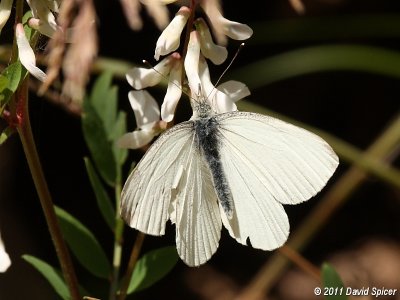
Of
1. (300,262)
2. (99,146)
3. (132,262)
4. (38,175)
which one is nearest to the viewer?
(38,175)

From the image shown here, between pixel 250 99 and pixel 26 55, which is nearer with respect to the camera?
pixel 26 55

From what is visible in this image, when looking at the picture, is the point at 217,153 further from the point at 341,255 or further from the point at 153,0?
the point at 341,255

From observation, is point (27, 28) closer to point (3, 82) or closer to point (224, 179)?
point (3, 82)

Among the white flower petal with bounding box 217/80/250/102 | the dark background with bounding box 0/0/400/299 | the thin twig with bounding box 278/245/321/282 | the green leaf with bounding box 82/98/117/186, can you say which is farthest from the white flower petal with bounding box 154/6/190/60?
the dark background with bounding box 0/0/400/299

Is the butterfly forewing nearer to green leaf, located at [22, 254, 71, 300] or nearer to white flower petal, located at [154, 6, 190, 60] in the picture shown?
white flower petal, located at [154, 6, 190, 60]
